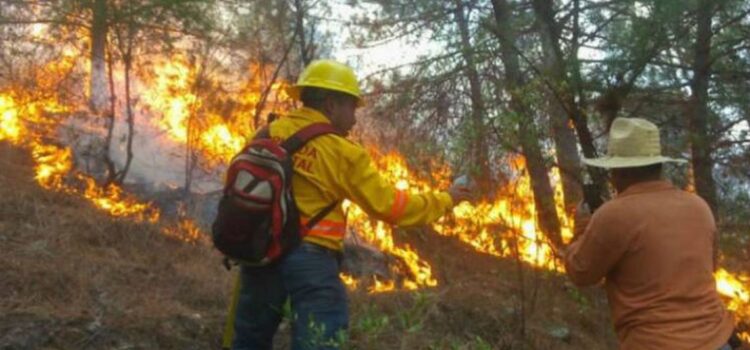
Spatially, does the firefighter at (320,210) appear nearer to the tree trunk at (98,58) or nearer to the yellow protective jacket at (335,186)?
the yellow protective jacket at (335,186)

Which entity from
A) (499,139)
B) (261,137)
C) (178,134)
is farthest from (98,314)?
(178,134)

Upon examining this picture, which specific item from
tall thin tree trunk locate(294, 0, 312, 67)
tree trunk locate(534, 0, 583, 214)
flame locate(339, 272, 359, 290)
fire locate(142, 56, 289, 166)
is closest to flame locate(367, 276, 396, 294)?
flame locate(339, 272, 359, 290)

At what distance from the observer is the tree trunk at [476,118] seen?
6.64 meters

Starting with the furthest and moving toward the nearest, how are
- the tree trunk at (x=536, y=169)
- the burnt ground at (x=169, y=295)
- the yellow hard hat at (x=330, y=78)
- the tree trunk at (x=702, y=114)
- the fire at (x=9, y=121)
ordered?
the fire at (x=9, y=121)
the tree trunk at (x=702, y=114)
the tree trunk at (x=536, y=169)
the burnt ground at (x=169, y=295)
the yellow hard hat at (x=330, y=78)

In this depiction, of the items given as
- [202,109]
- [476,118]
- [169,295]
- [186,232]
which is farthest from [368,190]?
[202,109]

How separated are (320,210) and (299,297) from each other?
0.41 meters

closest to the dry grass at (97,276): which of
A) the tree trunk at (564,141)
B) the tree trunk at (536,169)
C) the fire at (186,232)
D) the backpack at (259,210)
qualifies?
the fire at (186,232)

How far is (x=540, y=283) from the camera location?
6801mm

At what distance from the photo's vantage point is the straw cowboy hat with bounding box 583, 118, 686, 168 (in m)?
3.62

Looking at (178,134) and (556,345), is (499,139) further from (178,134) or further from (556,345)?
(178,134)

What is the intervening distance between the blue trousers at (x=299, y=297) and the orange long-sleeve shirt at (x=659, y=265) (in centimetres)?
115

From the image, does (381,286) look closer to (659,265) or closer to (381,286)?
(381,286)

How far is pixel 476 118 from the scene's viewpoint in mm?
7375

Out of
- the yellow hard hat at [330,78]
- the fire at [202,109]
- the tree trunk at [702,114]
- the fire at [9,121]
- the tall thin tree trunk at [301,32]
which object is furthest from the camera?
the tall thin tree trunk at [301,32]
